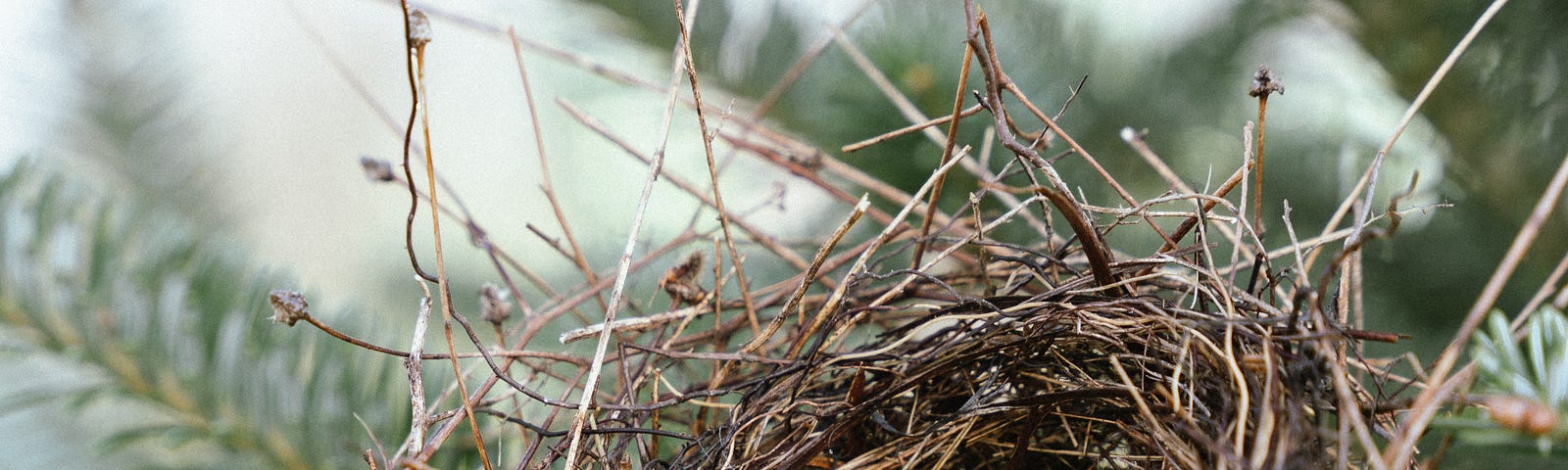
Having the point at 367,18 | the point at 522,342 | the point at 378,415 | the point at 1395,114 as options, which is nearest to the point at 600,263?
the point at 378,415

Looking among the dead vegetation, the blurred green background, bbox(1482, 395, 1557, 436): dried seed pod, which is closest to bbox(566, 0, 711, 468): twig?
the dead vegetation

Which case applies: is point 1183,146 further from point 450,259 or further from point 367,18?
point 367,18

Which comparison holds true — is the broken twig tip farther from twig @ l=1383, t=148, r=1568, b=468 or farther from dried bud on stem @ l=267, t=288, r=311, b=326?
dried bud on stem @ l=267, t=288, r=311, b=326

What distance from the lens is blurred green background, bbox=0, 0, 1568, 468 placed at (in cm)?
53

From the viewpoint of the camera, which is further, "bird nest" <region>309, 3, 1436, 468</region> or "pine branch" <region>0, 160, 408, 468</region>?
"pine branch" <region>0, 160, 408, 468</region>

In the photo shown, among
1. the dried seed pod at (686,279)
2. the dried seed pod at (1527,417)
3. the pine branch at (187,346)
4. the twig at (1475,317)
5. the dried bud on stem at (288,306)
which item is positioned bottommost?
the dried seed pod at (1527,417)

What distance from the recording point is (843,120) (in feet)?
2.22

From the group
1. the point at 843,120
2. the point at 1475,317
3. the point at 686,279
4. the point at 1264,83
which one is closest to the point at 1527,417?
the point at 1475,317

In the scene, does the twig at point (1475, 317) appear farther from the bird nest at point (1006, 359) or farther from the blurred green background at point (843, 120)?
the blurred green background at point (843, 120)

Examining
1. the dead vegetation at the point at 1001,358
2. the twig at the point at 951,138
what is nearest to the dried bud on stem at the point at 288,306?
the dead vegetation at the point at 1001,358

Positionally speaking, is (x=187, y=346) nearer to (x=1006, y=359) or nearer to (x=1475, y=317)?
(x=1006, y=359)

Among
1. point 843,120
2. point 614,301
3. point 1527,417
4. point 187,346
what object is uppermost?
point 843,120

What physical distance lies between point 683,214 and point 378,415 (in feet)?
3.97

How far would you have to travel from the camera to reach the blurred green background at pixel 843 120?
53cm
